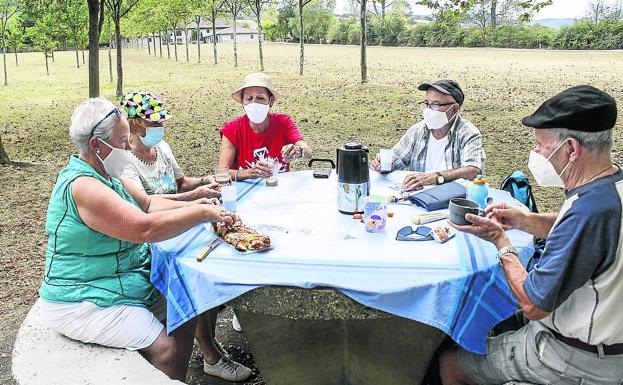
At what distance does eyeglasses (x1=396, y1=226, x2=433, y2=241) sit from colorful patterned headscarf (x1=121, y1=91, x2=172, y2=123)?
1.81 m

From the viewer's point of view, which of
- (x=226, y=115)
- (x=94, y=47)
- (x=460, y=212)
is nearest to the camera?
(x=460, y=212)

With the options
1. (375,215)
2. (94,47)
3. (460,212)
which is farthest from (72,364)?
(94,47)

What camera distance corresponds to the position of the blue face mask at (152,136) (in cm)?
346

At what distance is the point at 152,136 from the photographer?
348 cm

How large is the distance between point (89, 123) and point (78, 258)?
0.65 metres

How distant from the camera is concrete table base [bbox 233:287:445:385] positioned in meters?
2.66

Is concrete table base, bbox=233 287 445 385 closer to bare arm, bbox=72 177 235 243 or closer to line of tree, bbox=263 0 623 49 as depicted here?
bare arm, bbox=72 177 235 243

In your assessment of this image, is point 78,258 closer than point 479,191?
Yes

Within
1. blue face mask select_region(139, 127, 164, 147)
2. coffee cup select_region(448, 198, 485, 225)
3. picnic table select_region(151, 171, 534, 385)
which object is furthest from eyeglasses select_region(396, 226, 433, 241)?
blue face mask select_region(139, 127, 164, 147)

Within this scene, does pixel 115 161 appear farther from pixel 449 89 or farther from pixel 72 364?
pixel 449 89

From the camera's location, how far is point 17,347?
8.34ft

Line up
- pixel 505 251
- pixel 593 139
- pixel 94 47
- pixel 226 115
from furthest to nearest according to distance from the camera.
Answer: pixel 226 115
pixel 94 47
pixel 505 251
pixel 593 139

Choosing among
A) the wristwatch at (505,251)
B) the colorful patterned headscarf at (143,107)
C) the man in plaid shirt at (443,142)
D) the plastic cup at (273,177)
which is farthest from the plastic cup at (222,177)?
the wristwatch at (505,251)

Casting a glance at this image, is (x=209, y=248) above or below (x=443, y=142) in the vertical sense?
below
